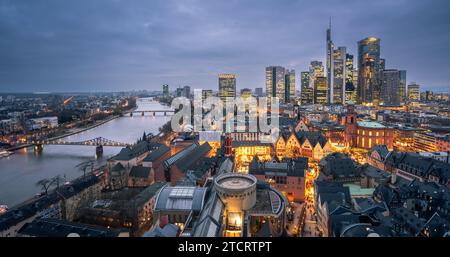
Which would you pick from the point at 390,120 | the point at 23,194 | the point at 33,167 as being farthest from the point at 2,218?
the point at 390,120

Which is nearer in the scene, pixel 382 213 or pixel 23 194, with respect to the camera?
pixel 382 213

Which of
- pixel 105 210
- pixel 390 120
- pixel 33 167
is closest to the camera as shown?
pixel 105 210

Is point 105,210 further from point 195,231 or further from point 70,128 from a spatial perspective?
point 70,128

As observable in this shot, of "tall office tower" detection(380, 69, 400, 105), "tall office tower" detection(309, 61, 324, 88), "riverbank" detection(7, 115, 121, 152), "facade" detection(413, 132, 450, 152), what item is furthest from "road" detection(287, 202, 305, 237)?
"tall office tower" detection(309, 61, 324, 88)

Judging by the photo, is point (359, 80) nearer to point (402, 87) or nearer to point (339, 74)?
point (339, 74)

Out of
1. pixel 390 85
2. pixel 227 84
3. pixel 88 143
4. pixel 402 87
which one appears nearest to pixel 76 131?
pixel 88 143

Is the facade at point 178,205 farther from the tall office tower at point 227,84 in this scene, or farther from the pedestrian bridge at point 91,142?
the tall office tower at point 227,84

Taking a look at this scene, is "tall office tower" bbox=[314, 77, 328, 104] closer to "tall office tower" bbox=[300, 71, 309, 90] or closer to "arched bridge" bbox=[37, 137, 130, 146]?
"tall office tower" bbox=[300, 71, 309, 90]
